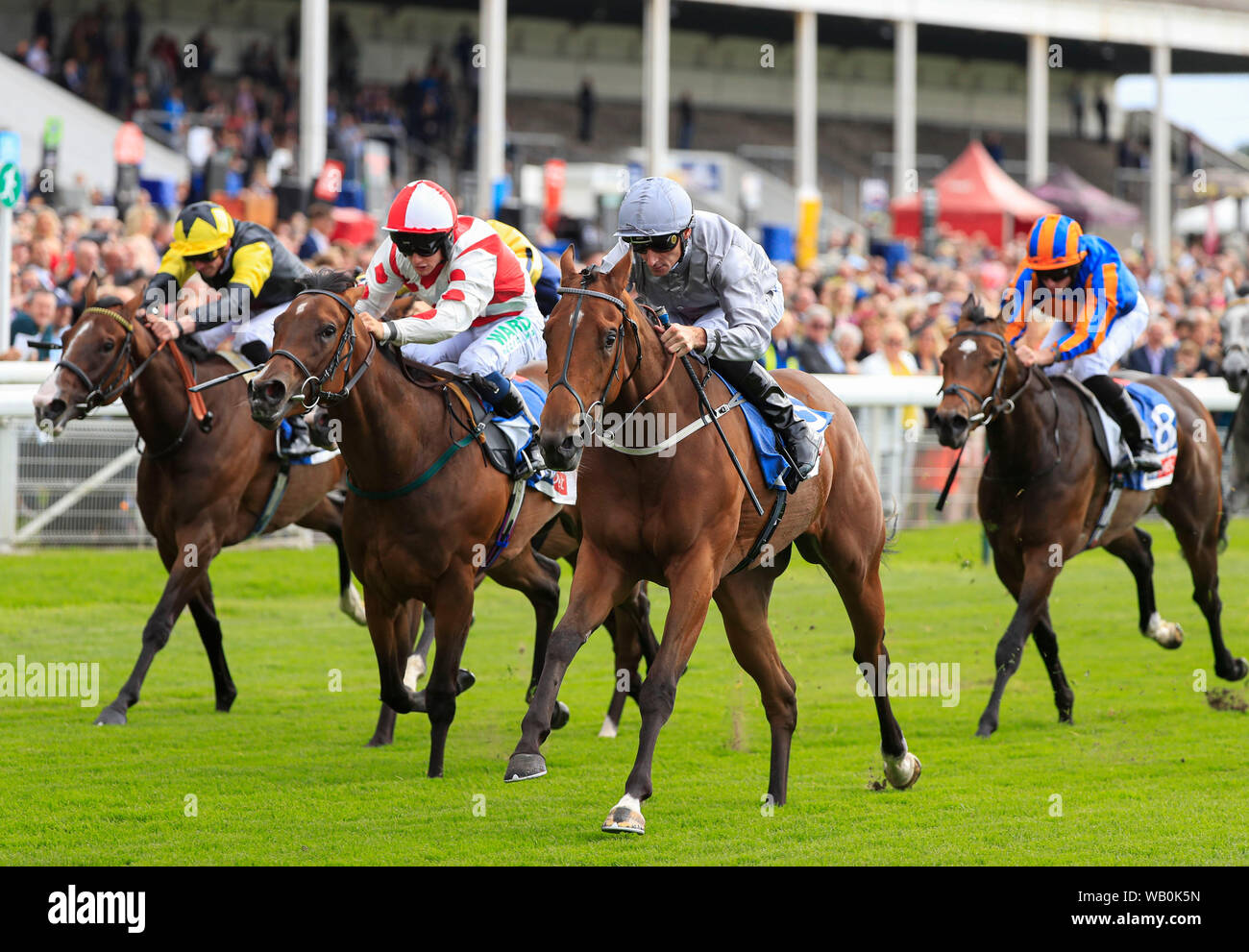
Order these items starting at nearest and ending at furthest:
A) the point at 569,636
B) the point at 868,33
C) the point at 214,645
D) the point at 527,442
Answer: the point at 569,636
the point at 527,442
the point at 214,645
the point at 868,33

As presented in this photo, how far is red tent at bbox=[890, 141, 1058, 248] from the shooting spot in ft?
82.2

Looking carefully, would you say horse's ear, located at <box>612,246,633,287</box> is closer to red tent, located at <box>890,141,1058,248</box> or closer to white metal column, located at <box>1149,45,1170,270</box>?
red tent, located at <box>890,141,1058,248</box>

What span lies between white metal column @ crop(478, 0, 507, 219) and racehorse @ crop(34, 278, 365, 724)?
15.6 metres

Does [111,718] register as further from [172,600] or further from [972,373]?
[972,373]

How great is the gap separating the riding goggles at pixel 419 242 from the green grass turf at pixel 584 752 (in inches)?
76.6

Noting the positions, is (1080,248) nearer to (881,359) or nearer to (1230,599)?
(1230,599)

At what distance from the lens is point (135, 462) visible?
10.5 metres

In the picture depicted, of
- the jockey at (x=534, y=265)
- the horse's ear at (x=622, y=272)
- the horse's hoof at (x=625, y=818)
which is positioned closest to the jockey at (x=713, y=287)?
the horse's ear at (x=622, y=272)

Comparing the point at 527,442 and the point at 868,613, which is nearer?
the point at 868,613

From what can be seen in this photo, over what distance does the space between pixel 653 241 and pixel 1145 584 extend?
4.73m

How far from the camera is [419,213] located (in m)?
6.24

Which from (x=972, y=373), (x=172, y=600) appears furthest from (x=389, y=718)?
(x=972, y=373)

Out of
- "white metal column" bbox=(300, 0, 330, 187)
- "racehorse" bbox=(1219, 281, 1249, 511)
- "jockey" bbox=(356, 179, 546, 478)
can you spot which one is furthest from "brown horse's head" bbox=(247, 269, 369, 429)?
"white metal column" bbox=(300, 0, 330, 187)
